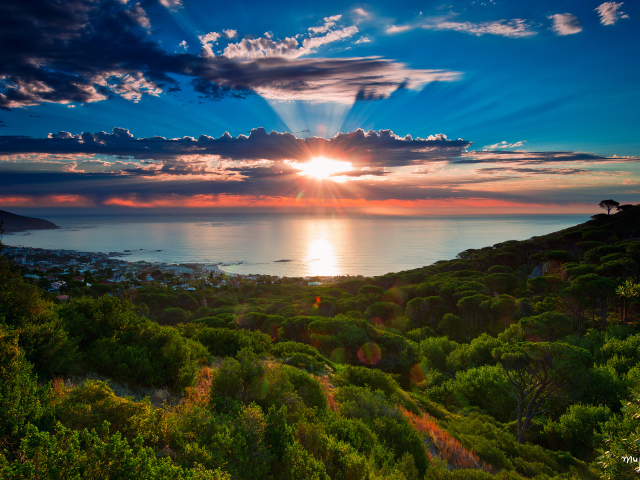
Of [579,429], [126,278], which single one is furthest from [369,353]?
[126,278]

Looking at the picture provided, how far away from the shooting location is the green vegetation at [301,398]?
484cm

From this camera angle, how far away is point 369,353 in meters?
19.3

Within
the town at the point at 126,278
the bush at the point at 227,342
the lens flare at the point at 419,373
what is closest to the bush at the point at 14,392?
the bush at the point at 227,342

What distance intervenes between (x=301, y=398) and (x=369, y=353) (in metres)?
11.8

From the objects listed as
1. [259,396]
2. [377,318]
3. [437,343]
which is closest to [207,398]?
[259,396]

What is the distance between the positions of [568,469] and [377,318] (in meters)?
20.5

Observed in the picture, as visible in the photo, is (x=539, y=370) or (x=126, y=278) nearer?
(x=539, y=370)

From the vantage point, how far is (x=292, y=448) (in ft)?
18.3

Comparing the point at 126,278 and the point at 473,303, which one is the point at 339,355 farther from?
the point at 126,278

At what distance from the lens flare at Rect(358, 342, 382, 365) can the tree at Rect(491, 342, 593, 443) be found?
786 centimetres

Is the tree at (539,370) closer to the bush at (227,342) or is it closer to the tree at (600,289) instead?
the bush at (227,342)

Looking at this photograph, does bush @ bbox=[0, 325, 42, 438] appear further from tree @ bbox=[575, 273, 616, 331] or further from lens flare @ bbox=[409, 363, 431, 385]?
tree @ bbox=[575, 273, 616, 331]

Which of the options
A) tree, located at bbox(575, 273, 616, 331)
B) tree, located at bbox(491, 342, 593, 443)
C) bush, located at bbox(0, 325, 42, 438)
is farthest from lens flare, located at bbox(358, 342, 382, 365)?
bush, located at bbox(0, 325, 42, 438)

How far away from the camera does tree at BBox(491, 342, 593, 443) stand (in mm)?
11703
